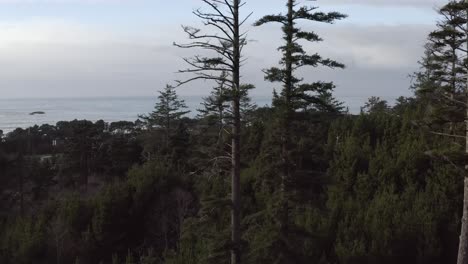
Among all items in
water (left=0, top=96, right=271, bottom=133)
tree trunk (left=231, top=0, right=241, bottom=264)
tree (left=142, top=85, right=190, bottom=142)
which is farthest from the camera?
water (left=0, top=96, right=271, bottom=133)

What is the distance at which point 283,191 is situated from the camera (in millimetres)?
17562

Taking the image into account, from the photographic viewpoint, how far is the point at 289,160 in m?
17.6

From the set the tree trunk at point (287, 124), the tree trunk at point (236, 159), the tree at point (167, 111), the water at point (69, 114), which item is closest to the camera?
the tree trunk at point (236, 159)

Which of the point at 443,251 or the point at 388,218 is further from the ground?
the point at 388,218

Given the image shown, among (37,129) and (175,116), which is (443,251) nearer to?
(175,116)

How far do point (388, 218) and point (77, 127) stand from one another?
3736 centimetres

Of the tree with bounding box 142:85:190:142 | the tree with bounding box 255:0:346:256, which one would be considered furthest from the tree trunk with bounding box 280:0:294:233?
the tree with bounding box 142:85:190:142

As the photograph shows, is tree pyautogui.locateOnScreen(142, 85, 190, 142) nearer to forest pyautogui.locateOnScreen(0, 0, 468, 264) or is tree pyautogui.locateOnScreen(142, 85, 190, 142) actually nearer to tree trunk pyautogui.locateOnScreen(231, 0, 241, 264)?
forest pyautogui.locateOnScreen(0, 0, 468, 264)

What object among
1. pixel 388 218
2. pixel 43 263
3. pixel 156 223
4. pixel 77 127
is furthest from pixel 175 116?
pixel 388 218

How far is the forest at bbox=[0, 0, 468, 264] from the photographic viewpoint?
50.6 ft

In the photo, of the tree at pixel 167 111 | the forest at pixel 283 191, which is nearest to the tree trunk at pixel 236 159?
the forest at pixel 283 191

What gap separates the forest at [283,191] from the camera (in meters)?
15.4

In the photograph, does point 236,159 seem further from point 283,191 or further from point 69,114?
point 69,114

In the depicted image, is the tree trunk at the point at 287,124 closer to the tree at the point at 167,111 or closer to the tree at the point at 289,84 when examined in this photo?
the tree at the point at 289,84
